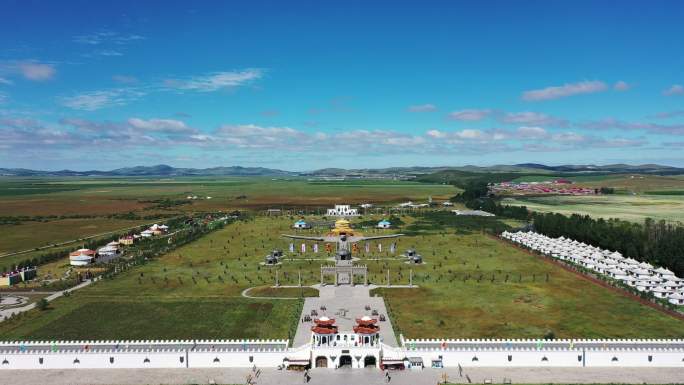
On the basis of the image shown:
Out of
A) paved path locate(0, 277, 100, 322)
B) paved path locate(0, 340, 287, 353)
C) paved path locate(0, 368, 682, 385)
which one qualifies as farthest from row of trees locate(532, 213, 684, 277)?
paved path locate(0, 277, 100, 322)

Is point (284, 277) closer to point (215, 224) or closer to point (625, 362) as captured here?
point (625, 362)

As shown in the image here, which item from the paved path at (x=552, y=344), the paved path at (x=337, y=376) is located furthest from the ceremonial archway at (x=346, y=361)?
the paved path at (x=552, y=344)

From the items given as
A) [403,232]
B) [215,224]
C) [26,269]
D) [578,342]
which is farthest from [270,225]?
[578,342]

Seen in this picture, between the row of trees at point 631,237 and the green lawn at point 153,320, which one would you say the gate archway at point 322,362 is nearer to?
the green lawn at point 153,320

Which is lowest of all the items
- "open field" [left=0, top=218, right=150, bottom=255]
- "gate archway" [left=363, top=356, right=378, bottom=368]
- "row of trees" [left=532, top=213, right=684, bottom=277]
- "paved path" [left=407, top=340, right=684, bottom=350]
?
"gate archway" [left=363, top=356, right=378, bottom=368]

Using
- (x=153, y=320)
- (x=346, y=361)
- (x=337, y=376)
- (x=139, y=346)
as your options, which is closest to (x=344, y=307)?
(x=346, y=361)

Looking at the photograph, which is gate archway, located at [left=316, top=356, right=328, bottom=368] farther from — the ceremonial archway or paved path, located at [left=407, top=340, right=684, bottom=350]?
A: paved path, located at [left=407, top=340, right=684, bottom=350]
